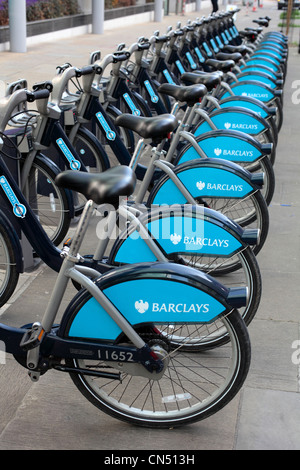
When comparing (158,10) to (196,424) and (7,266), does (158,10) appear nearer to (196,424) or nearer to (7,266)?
(7,266)

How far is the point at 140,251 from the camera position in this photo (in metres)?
3.45

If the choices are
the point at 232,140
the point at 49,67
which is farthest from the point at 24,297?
the point at 49,67

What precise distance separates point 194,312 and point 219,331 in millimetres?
655

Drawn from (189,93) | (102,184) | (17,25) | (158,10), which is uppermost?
(102,184)

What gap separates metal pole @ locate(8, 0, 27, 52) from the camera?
13.9 m

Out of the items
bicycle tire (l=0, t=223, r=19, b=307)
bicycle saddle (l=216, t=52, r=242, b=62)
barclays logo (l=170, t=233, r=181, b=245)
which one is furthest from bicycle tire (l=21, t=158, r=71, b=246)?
bicycle saddle (l=216, t=52, r=242, b=62)

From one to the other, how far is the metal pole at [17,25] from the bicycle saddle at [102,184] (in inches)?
480

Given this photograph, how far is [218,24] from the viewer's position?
41.3 ft

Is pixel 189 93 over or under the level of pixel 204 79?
over

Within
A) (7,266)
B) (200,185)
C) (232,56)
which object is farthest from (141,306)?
(232,56)

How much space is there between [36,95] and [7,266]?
100 cm

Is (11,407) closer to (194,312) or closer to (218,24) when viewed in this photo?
(194,312)

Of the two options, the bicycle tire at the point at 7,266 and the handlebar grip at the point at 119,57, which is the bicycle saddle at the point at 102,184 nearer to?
the bicycle tire at the point at 7,266

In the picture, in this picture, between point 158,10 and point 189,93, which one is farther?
point 158,10
